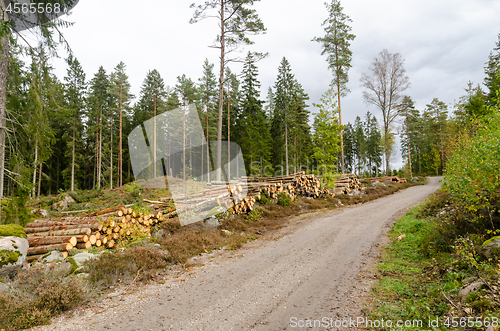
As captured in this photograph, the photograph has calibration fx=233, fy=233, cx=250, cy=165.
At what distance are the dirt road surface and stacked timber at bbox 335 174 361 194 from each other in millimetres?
14172

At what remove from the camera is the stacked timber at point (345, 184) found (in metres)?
22.4

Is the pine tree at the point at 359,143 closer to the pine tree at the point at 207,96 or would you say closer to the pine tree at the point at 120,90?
the pine tree at the point at 207,96

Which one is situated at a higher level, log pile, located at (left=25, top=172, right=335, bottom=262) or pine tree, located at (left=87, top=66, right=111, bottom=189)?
pine tree, located at (left=87, top=66, right=111, bottom=189)

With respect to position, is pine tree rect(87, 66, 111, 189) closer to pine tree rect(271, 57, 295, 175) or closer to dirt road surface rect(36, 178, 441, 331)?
pine tree rect(271, 57, 295, 175)

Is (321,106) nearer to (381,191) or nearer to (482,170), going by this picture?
(381,191)

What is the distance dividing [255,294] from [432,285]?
3.84m

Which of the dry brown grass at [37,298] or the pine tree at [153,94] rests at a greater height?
the pine tree at [153,94]

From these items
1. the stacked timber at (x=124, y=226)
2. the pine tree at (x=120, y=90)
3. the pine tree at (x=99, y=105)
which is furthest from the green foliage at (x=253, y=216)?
the pine tree at (x=120, y=90)

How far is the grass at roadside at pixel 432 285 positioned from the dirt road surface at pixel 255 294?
455mm

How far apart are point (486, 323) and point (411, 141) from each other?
6037cm

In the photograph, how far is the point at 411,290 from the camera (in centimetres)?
502

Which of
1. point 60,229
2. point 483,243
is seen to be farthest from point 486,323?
point 60,229

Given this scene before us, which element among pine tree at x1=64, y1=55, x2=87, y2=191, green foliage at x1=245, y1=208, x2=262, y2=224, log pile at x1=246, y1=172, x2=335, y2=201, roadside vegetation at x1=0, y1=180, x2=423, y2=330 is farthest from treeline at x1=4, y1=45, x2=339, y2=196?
roadside vegetation at x1=0, y1=180, x2=423, y2=330

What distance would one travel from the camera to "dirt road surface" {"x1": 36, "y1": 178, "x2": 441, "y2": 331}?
4.12 metres
